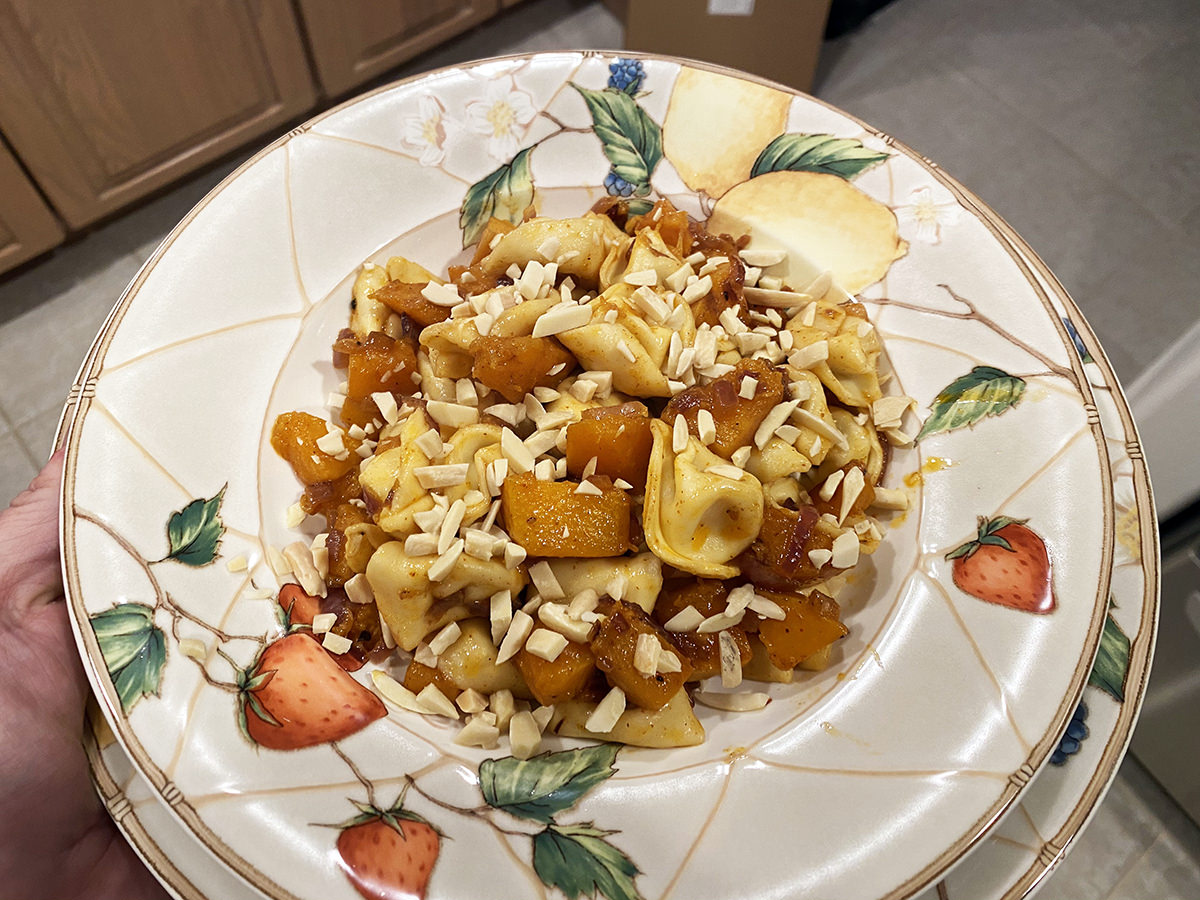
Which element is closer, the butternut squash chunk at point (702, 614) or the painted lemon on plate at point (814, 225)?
the butternut squash chunk at point (702, 614)

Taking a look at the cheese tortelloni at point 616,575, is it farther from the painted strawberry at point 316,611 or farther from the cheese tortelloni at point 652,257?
the cheese tortelloni at point 652,257

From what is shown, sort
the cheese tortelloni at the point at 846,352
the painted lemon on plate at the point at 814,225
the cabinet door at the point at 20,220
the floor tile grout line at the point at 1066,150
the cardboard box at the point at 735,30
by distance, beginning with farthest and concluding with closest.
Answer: the floor tile grout line at the point at 1066,150
the cardboard box at the point at 735,30
the cabinet door at the point at 20,220
the painted lemon on plate at the point at 814,225
the cheese tortelloni at the point at 846,352

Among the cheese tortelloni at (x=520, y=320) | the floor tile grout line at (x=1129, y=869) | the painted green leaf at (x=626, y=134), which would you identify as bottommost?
the floor tile grout line at (x=1129, y=869)

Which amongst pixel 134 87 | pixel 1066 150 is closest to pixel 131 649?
pixel 134 87

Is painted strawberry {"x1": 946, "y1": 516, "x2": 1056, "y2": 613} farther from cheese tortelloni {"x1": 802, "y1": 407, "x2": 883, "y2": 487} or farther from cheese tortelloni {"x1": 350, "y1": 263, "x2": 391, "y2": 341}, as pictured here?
cheese tortelloni {"x1": 350, "y1": 263, "x2": 391, "y2": 341}

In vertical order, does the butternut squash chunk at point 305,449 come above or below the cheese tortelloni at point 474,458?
below

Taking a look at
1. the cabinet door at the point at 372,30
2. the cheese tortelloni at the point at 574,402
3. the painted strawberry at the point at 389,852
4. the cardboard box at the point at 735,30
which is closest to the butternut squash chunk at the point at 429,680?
the painted strawberry at the point at 389,852

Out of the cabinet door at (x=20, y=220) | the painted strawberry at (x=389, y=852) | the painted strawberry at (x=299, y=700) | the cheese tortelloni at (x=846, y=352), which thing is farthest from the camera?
the cabinet door at (x=20, y=220)
